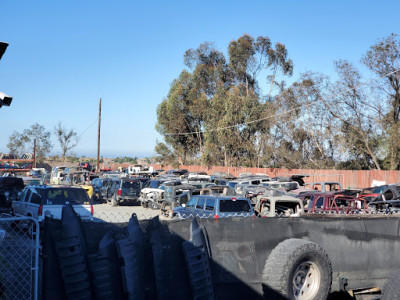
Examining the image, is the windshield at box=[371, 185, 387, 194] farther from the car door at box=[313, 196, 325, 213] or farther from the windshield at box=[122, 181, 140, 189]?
the windshield at box=[122, 181, 140, 189]

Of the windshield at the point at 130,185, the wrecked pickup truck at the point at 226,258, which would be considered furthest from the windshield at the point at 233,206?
the windshield at the point at 130,185

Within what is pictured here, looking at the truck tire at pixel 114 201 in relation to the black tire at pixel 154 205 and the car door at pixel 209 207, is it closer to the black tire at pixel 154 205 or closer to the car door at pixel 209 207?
the black tire at pixel 154 205

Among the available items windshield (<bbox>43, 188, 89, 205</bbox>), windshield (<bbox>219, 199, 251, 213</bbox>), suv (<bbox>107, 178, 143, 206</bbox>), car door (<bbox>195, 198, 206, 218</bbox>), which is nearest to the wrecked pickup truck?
windshield (<bbox>219, 199, 251, 213</bbox>)

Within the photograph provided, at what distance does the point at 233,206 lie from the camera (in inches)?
591

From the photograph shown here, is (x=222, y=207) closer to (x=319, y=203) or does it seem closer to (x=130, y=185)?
(x=319, y=203)

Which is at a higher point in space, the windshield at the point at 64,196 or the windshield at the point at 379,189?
the windshield at the point at 379,189

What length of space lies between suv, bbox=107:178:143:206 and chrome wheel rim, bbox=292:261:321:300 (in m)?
22.0

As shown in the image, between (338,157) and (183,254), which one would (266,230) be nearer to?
(183,254)

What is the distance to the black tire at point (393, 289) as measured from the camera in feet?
21.8

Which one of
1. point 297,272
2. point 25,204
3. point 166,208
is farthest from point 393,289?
point 166,208

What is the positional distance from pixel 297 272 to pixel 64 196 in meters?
9.69

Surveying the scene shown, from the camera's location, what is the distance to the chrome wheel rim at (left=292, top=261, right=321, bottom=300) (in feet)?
21.3

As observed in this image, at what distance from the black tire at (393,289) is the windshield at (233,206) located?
27.0 feet

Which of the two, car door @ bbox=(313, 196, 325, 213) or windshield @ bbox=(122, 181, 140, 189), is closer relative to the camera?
car door @ bbox=(313, 196, 325, 213)
